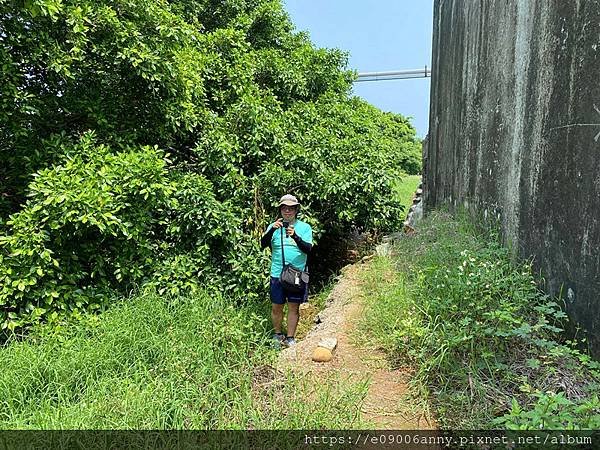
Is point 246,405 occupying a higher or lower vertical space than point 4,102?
lower

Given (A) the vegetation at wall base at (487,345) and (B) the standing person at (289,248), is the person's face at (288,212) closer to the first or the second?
(B) the standing person at (289,248)

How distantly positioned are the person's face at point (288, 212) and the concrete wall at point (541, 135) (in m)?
1.91

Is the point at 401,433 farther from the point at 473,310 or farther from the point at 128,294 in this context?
the point at 128,294

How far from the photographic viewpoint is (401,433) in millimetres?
2572

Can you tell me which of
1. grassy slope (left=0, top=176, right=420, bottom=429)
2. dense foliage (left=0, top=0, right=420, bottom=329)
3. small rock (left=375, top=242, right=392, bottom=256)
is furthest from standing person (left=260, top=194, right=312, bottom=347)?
small rock (left=375, top=242, right=392, bottom=256)

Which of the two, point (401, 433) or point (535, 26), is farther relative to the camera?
point (535, 26)

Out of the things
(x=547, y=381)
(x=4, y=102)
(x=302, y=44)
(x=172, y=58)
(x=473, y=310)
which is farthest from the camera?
(x=302, y=44)

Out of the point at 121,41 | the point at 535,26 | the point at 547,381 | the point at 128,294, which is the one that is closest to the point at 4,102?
the point at 121,41

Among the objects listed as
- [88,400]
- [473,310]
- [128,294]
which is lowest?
[88,400]

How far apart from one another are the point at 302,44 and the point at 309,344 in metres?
6.92

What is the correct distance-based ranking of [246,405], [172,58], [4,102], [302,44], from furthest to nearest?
[302,44] → [172,58] → [4,102] → [246,405]

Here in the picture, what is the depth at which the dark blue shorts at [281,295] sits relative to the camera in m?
4.43

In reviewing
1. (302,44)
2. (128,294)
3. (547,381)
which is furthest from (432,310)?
(302,44)

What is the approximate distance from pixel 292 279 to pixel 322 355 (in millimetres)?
895
